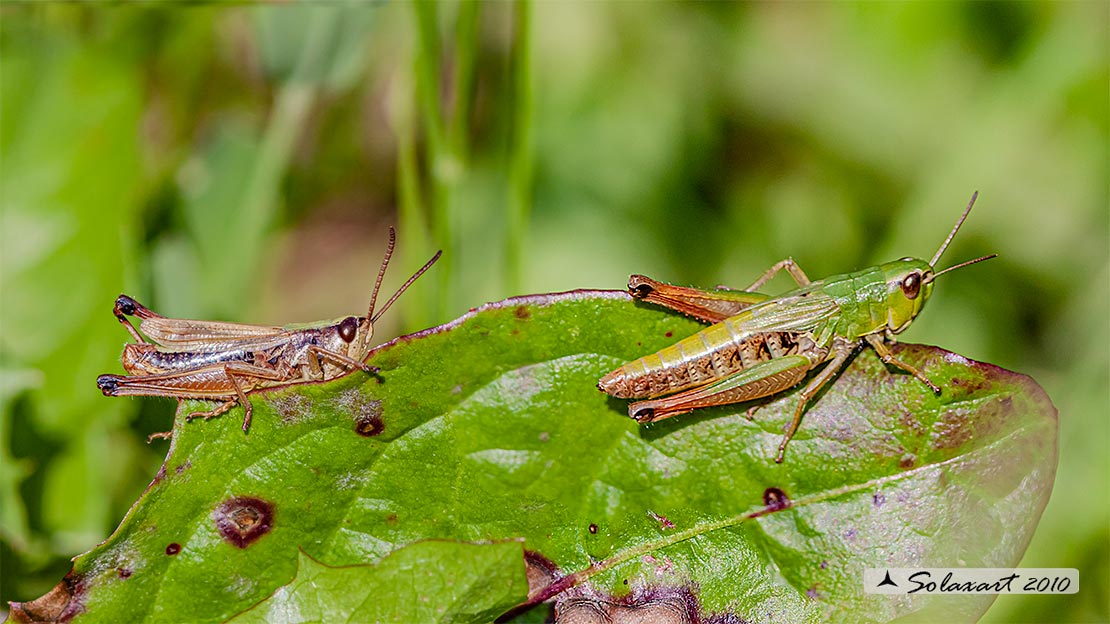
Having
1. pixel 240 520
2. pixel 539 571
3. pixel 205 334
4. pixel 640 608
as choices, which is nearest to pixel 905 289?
pixel 640 608

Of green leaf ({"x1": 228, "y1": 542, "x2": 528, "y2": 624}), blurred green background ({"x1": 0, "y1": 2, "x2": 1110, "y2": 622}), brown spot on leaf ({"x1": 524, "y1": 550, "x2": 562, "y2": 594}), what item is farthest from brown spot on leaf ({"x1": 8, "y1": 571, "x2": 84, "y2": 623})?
blurred green background ({"x1": 0, "y1": 2, "x2": 1110, "y2": 622})

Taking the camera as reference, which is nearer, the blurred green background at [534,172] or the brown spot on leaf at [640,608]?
the brown spot on leaf at [640,608]

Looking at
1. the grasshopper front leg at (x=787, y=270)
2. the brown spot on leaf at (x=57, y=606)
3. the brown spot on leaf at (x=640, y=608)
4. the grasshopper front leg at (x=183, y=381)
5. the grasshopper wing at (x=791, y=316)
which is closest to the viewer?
the brown spot on leaf at (x=57, y=606)

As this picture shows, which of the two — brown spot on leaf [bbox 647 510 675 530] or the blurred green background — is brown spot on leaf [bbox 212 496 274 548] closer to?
brown spot on leaf [bbox 647 510 675 530]

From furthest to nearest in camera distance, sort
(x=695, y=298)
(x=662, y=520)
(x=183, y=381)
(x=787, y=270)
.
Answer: (x=787, y=270) < (x=183, y=381) < (x=695, y=298) < (x=662, y=520)

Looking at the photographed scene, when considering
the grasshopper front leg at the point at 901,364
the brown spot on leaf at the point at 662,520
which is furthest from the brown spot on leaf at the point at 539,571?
the grasshopper front leg at the point at 901,364

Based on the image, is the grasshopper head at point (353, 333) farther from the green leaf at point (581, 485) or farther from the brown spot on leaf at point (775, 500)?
the brown spot on leaf at point (775, 500)

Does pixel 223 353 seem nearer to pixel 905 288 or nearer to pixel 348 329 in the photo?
pixel 348 329
